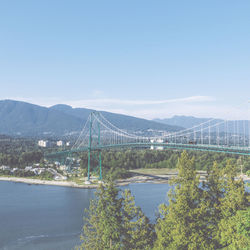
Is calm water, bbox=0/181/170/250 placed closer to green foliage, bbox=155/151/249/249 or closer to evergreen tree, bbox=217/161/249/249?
green foliage, bbox=155/151/249/249

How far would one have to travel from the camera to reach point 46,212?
13.8 meters

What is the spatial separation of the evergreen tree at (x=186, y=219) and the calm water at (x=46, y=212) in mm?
5145

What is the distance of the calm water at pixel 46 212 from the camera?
993 cm

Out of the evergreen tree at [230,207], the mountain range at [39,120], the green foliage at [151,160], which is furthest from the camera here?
the mountain range at [39,120]

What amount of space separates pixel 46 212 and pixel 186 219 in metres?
10.0

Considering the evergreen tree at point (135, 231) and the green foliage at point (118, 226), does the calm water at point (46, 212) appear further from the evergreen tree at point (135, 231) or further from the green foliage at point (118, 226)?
the evergreen tree at point (135, 231)

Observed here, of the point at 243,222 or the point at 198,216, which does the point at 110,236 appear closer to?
the point at 198,216

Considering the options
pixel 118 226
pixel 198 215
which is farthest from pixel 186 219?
pixel 118 226

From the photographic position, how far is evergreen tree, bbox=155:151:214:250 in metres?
4.79

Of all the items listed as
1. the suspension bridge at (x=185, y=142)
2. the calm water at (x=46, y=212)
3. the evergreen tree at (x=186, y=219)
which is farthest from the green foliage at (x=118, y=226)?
the suspension bridge at (x=185, y=142)

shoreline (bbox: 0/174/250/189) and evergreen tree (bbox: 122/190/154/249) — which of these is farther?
shoreline (bbox: 0/174/250/189)

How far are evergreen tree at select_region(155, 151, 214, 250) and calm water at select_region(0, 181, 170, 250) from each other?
514cm

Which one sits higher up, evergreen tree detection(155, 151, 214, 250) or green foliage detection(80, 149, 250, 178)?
evergreen tree detection(155, 151, 214, 250)

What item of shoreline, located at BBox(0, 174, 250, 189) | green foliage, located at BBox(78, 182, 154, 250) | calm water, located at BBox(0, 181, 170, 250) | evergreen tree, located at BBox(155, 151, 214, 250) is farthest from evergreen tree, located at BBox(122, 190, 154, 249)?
shoreline, located at BBox(0, 174, 250, 189)
